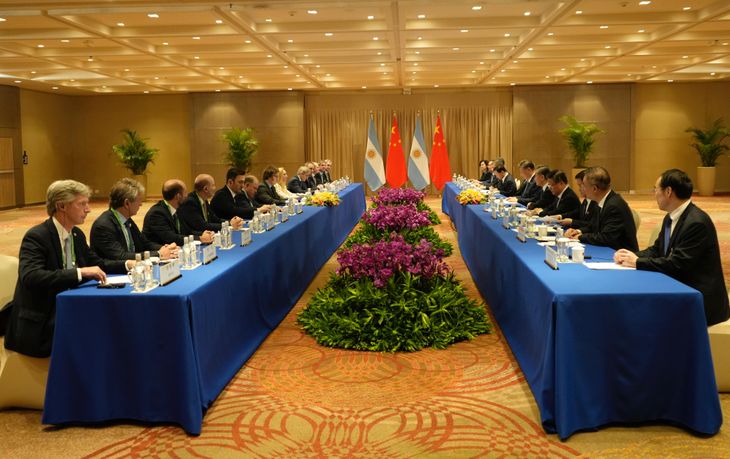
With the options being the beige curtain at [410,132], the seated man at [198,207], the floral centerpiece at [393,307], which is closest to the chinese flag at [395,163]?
the beige curtain at [410,132]

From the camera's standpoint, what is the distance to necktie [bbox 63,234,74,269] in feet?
12.1

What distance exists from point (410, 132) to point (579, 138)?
14.9 feet

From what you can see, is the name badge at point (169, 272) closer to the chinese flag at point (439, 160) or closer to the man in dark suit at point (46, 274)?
the man in dark suit at point (46, 274)

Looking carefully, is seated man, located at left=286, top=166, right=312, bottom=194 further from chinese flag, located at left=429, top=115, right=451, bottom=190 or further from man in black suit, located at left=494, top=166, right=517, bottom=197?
chinese flag, located at left=429, top=115, right=451, bottom=190

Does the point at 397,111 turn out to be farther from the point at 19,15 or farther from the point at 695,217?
the point at 695,217

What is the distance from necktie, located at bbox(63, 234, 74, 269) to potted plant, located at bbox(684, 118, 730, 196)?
1751 cm

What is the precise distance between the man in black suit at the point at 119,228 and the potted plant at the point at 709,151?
16872mm

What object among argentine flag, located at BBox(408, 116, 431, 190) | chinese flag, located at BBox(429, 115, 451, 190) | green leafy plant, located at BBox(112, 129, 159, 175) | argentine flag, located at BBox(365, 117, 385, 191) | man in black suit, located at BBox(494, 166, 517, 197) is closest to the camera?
man in black suit, located at BBox(494, 166, 517, 197)

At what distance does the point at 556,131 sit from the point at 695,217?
52.1 ft

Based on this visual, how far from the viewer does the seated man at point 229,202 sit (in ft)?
A: 24.4

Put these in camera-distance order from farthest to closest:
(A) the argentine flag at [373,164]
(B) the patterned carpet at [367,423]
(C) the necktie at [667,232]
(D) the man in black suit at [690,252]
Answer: (A) the argentine flag at [373,164] → (C) the necktie at [667,232] → (D) the man in black suit at [690,252] → (B) the patterned carpet at [367,423]

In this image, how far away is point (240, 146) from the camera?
18688 mm

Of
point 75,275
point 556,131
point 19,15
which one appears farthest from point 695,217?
point 556,131

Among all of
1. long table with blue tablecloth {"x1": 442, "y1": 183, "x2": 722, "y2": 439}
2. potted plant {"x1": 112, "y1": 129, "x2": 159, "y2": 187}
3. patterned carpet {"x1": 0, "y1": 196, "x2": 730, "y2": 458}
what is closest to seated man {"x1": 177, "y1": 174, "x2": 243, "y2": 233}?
patterned carpet {"x1": 0, "y1": 196, "x2": 730, "y2": 458}
